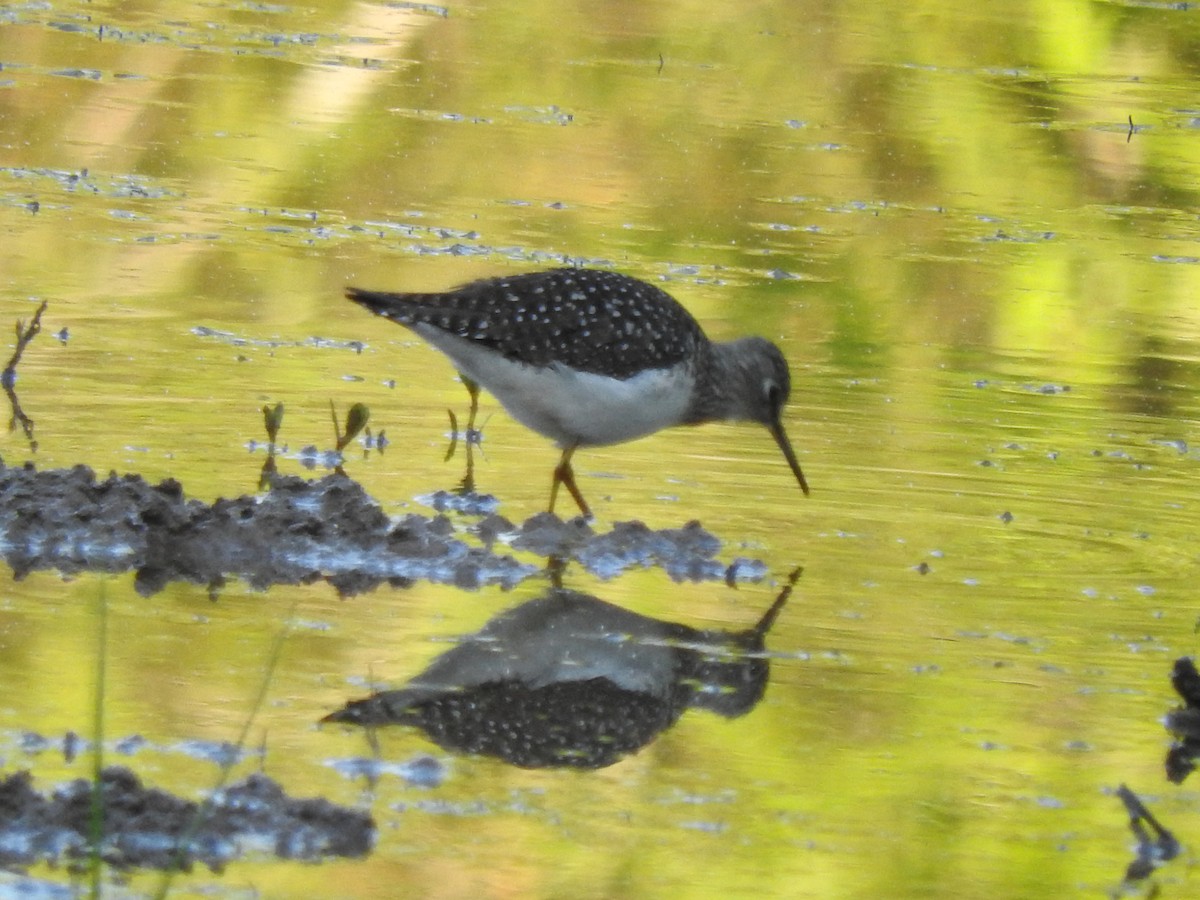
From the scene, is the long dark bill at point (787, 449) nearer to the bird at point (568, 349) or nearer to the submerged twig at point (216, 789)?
the bird at point (568, 349)

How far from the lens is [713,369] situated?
761 centimetres

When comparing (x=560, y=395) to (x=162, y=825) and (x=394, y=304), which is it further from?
(x=162, y=825)

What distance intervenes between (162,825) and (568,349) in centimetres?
329

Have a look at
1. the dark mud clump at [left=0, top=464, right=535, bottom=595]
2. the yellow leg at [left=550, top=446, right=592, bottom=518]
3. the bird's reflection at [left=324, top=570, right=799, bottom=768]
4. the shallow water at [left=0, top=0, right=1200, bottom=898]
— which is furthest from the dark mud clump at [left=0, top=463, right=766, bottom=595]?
the yellow leg at [left=550, top=446, right=592, bottom=518]

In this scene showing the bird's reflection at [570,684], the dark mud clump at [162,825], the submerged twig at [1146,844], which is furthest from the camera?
the bird's reflection at [570,684]

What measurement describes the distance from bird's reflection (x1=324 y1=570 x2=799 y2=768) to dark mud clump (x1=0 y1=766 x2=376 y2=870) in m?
0.61

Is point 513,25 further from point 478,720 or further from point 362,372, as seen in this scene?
point 478,720

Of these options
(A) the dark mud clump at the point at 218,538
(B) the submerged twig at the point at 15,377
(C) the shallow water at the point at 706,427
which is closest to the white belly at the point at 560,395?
(C) the shallow water at the point at 706,427

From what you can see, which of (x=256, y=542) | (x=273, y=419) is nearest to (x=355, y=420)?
(x=273, y=419)

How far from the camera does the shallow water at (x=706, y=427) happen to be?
460 centimetres

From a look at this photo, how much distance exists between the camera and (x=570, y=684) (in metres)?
5.25

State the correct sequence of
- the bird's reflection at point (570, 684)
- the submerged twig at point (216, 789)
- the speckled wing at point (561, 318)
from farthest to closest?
the speckled wing at point (561, 318), the bird's reflection at point (570, 684), the submerged twig at point (216, 789)

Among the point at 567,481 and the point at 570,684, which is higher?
the point at 570,684

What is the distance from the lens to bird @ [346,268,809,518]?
7.02 m
